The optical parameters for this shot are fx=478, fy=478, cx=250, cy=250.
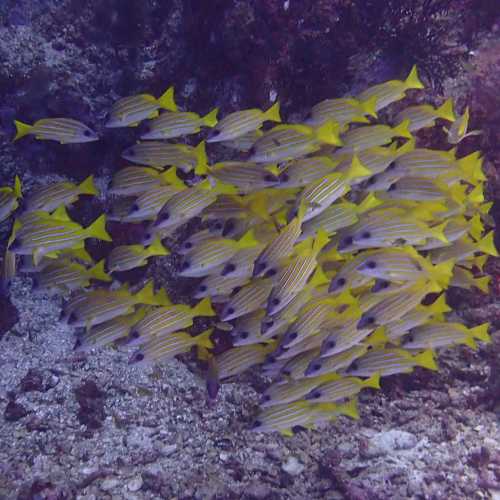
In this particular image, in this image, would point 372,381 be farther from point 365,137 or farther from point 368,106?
point 368,106

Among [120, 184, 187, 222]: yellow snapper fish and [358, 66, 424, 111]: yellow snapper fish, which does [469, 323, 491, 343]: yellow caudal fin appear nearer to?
[358, 66, 424, 111]: yellow snapper fish

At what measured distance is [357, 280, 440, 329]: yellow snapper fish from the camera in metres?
3.62

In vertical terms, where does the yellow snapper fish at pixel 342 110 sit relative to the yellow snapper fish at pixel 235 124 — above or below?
above

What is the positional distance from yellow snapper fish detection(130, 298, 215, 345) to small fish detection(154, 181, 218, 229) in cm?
74

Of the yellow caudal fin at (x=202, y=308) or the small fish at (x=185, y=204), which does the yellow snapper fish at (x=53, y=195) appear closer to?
the small fish at (x=185, y=204)

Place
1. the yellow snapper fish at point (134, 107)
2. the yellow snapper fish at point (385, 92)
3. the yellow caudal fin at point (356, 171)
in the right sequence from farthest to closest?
the yellow snapper fish at point (134, 107) < the yellow snapper fish at point (385, 92) < the yellow caudal fin at point (356, 171)

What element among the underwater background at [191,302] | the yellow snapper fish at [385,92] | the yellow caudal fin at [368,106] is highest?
the yellow snapper fish at [385,92]

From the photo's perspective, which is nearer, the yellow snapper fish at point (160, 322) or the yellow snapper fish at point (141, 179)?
the yellow snapper fish at point (160, 322)

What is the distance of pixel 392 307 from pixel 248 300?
44.7 inches

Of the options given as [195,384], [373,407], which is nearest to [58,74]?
[195,384]

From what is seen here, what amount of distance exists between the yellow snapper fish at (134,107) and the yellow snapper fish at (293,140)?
121 centimetres

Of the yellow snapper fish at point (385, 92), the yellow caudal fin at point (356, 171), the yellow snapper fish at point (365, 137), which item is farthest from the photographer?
the yellow snapper fish at point (385, 92)

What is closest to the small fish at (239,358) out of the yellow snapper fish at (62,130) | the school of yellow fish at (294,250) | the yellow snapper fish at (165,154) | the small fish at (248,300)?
the school of yellow fish at (294,250)

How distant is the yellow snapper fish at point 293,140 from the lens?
4.08 metres
